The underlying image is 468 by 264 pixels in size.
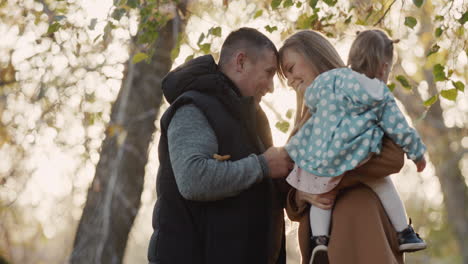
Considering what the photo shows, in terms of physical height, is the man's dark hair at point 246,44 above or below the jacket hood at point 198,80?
above

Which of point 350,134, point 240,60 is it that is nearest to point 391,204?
point 350,134

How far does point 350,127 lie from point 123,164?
134 inches

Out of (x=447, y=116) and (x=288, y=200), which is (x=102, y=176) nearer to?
(x=288, y=200)

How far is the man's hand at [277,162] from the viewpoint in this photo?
3.27 meters

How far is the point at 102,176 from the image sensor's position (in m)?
6.08

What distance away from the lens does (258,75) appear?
12.1 ft

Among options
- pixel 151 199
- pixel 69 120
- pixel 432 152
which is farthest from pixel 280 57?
pixel 432 152

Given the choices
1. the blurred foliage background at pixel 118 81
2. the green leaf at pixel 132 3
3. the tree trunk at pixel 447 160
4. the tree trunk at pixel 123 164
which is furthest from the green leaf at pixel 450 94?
the tree trunk at pixel 447 160

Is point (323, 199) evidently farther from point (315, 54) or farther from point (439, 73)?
point (439, 73)

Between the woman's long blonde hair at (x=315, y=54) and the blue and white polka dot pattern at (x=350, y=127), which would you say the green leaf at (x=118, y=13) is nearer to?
the woman's long blonde hair at (x=315, y=54)

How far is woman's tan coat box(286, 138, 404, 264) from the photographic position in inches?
122

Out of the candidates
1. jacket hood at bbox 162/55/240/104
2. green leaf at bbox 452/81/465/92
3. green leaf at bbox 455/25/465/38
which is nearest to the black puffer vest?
jacket hood at bbox 162/55/240/104

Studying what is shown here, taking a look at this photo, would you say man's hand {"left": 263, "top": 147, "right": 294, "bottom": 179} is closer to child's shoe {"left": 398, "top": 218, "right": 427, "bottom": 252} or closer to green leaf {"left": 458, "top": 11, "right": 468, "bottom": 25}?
child's shoe {"left": 398, "top": 218, "right": 427, "bottom": 252}

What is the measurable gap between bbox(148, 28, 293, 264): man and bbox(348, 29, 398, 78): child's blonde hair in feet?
1.76
